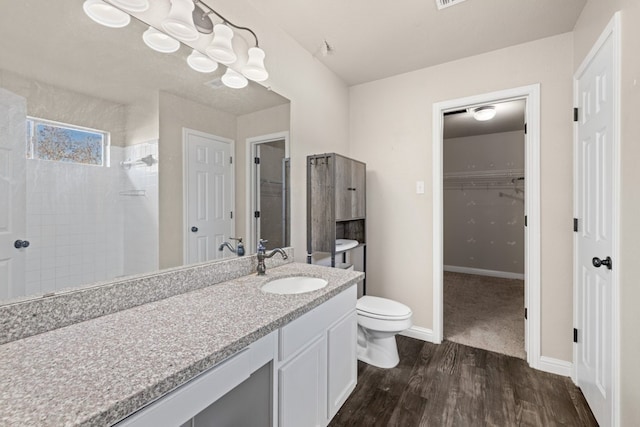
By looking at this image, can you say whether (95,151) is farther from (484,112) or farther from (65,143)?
(484,112)

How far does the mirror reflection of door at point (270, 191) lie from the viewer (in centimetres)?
180

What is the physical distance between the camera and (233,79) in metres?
1.63

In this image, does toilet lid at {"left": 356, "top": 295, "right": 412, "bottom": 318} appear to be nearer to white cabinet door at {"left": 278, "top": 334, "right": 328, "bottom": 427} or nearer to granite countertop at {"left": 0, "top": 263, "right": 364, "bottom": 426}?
white cabinet door at {"left": 278, "top": 334, "right": 328, "bottom": 427}

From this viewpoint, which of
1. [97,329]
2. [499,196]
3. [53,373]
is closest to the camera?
[53,373]

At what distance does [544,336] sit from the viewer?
2.08m

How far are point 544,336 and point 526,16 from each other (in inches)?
86.2

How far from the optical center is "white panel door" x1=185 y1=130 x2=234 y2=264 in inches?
56.6

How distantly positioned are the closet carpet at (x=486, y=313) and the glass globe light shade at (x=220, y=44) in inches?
108

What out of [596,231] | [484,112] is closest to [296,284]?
[596,231]

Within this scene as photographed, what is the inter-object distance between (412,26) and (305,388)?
7.44 ft

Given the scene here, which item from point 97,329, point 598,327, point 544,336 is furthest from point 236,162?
point 544,336

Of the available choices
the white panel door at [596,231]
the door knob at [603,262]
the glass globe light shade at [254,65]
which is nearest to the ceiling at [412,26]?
the glass globe light shade at [254,65]

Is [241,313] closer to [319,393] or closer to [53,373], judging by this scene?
[53,373]

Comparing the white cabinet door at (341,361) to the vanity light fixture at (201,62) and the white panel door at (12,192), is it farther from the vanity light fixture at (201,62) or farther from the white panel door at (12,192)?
the vanity light fixture at (201,62)
